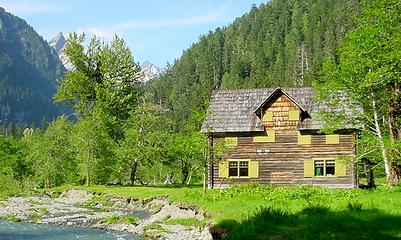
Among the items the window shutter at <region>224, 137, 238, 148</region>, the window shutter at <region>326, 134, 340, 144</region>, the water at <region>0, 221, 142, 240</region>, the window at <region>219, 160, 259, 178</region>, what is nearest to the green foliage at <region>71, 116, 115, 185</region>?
the window at <region>219, 160, 259, 178</region>

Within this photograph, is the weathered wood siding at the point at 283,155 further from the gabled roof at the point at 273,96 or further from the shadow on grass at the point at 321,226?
the shadow on grass at the point at 321,226

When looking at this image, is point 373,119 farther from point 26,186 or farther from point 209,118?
point 26,186

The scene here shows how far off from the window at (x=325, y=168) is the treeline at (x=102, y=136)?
1634cm

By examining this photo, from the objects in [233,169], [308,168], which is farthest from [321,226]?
[233,169]

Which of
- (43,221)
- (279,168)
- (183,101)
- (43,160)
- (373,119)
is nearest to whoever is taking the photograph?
(373,119)

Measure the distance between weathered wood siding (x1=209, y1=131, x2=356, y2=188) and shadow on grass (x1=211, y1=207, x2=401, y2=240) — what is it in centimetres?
2401

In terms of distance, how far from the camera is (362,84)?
92.3 feet

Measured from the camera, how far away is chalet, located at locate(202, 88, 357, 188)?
4312cm

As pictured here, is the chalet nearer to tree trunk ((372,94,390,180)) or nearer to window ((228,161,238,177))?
window ((228,161,238,177))

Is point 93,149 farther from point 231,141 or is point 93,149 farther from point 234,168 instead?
point 231,141

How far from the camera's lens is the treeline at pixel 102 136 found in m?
56.5

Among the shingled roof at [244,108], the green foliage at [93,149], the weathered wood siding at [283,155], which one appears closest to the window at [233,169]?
the weathered wood siding at [283,155]

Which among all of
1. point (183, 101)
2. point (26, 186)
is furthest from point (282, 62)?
point (26, 186)

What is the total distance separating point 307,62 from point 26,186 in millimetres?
115981
